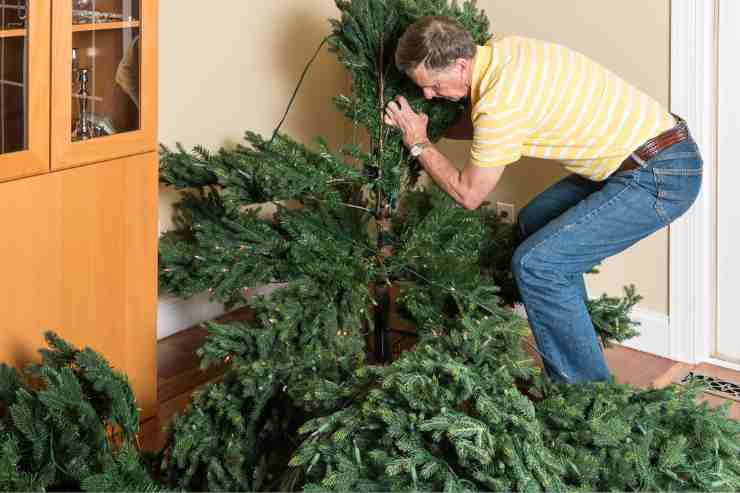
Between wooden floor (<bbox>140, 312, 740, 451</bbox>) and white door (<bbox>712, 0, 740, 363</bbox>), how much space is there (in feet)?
0.47

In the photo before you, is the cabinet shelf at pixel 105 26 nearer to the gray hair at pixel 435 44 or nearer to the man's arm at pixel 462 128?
the gray hair at pixel 435 44

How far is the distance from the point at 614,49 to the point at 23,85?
201 cm

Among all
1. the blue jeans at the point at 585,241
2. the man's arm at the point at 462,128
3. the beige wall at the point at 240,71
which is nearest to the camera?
the blue jeans at the point at 585,241

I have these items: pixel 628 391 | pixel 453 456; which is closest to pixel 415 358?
pixel 453 456

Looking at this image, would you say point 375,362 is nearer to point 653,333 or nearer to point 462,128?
point 462,128

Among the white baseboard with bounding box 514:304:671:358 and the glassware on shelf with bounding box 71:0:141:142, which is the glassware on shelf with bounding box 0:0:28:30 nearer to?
the glassware on shelf with bounding box 71:0:141:142

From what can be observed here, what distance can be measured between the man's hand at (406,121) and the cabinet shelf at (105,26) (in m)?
0.76

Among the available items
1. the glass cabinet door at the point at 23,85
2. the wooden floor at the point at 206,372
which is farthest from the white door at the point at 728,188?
the glass cabinet door at the point at 23,85

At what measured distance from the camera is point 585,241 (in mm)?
2553

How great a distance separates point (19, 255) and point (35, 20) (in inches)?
21.1

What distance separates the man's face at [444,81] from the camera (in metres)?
2.48

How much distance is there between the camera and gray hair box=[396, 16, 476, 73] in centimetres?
243

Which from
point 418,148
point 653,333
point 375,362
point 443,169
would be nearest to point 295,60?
point 418,148

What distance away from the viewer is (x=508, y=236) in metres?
2.93
